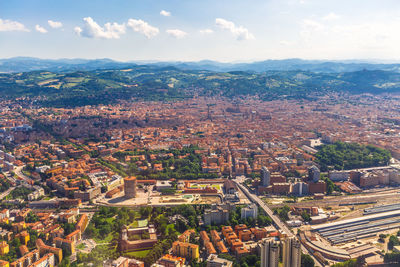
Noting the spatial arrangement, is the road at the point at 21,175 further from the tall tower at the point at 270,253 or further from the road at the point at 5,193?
the tall tower at the point at 270,253

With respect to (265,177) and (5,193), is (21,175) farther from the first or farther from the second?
(265,177)

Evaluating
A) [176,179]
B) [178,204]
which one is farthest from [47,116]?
[178,204]

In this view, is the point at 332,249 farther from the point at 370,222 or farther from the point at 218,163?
the point at 218,163

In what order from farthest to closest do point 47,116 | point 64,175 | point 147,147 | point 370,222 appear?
point 47,116 < point 147,147 < point 64,175 < point 370,222

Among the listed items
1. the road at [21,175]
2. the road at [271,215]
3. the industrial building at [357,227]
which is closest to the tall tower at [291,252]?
the road at [271,215]

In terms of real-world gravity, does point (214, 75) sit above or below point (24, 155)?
above

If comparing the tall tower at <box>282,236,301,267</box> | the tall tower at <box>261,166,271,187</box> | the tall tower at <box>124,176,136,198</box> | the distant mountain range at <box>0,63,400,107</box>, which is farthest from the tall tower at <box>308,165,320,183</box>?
the distant mountain range at <box>0,63,400,107</box>

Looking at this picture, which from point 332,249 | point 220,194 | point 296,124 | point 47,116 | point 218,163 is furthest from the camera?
point 47,116
